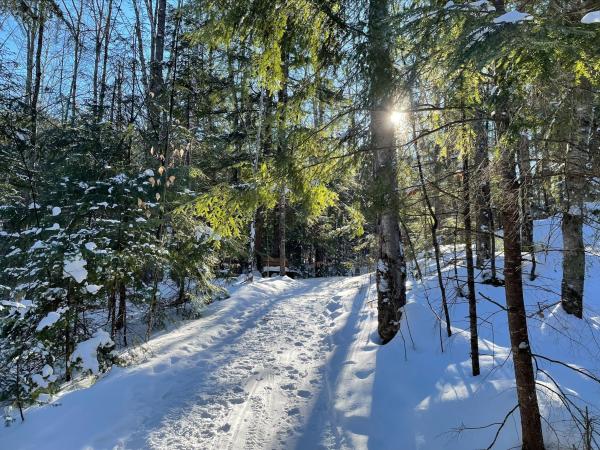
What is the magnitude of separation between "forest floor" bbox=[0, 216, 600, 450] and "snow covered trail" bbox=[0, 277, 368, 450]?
15mm

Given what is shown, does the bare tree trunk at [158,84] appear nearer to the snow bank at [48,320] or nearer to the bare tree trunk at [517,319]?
the snow bank at [48,320]

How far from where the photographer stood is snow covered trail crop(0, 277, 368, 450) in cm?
385

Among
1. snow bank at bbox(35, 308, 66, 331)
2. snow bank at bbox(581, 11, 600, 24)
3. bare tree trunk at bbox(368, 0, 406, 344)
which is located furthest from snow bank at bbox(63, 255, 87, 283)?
snow bank at bbox(581, 11, 600, 24)

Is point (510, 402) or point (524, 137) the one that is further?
point (510, 402)

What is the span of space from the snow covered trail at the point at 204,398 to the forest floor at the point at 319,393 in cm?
2

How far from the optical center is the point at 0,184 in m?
7.05

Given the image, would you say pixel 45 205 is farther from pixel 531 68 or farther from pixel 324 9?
pixel 531 68

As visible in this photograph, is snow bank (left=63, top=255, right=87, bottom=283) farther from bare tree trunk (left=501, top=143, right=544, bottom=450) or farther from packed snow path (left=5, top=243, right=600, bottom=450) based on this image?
bare tree trunk (left=501, top=143, right=544, bottom=450)

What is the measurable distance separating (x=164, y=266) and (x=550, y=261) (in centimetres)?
1118

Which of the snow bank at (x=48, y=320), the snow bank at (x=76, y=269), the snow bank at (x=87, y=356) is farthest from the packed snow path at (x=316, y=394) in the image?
the snow bank at (x=76, y=269)

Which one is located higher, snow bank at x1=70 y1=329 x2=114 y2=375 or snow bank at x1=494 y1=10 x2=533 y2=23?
snow bank at x1=494 y1=10 x2=533 y2=23

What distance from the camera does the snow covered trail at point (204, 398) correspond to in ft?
12.6

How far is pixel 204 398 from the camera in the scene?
15.4 feet

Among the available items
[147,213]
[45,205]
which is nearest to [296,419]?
[147,213]
